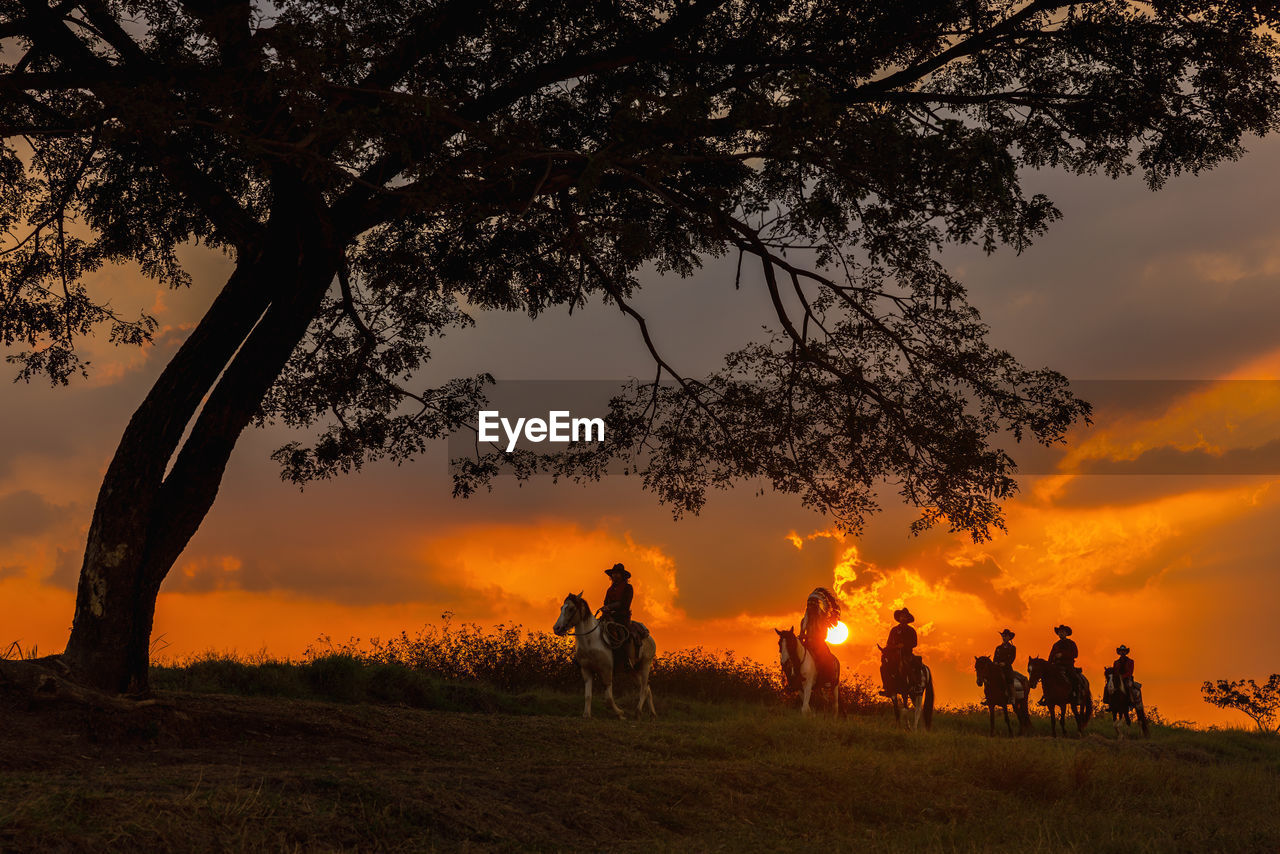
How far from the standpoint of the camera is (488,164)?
1079 centimetres

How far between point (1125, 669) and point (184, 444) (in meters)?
20.1

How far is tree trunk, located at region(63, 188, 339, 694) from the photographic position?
40.9 ft

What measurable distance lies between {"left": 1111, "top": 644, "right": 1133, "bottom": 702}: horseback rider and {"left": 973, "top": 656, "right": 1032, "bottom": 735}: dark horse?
2397 millimetres

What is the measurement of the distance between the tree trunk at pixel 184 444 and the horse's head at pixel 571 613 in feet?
21.7

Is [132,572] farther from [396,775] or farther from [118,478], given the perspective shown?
[396,775]

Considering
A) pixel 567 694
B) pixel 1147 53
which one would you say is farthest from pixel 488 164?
pixel 567 694

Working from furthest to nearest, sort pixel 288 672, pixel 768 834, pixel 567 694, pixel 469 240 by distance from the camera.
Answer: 1. pixel 567 694
2. pixel 288 672
3. pixel 469 240
4. pixel 768 834

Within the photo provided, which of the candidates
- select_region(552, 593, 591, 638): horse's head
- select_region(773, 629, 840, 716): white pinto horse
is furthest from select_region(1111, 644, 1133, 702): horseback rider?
select_region(552, 593, 591, 638): horse's head

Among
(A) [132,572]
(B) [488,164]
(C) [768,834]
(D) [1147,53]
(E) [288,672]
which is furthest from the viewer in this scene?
(E) [288,672]

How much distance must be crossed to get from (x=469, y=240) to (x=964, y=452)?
26.5 ft

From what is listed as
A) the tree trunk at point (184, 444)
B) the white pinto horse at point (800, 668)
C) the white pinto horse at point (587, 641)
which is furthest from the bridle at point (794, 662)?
the tree trunk at point (184, 444)

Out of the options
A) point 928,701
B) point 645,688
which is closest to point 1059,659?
point 928,701

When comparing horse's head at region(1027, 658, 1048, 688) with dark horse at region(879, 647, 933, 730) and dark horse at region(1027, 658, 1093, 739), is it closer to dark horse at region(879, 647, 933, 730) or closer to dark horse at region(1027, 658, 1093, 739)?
dark horse at region(1027, 658, 1093, 739)

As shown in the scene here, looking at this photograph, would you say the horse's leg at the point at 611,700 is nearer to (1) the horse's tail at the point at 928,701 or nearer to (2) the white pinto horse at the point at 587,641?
(2) the white pinto horse at the point at 587,641
